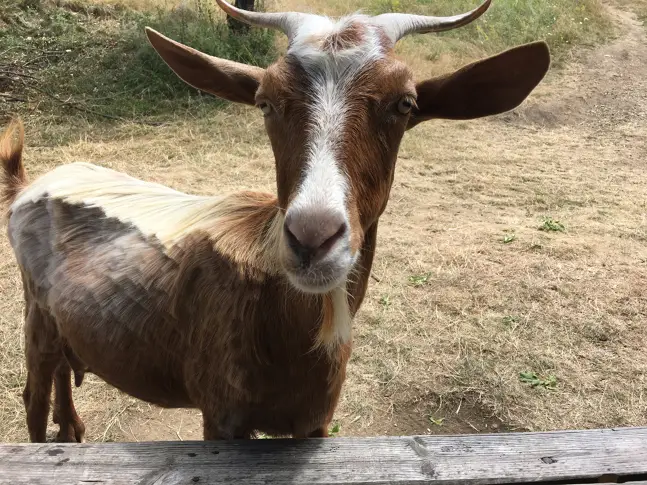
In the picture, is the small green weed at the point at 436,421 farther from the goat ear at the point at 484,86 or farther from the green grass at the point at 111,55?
the green grass at the point at 111,55

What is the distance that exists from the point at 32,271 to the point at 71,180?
506 mm

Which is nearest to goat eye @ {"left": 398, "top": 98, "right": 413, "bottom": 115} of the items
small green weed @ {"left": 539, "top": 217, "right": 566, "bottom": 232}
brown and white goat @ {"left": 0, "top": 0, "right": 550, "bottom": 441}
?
brown and white goat @ {"left": 0, "top": 0, "right": 550, "bottom": 441}

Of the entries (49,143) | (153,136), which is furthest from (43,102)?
(153,136)

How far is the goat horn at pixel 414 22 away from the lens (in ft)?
6.20

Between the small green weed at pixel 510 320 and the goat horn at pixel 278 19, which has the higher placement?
the goat horn at pixel 278 19

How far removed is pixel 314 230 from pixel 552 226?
4.63m

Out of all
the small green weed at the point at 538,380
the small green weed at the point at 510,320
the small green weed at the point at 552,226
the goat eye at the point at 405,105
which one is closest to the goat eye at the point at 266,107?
the goat eye at the point at 405,105

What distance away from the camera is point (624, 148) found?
751cm

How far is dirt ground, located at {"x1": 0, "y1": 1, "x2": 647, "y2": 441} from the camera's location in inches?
136

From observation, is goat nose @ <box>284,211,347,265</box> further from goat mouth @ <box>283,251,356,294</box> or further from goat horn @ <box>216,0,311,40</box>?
goat horn @ <box>216,0,311,40</box>

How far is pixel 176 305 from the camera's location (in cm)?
213

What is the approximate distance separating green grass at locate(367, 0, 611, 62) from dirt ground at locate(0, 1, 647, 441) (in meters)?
2.32

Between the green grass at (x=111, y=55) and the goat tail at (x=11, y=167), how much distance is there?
5009 mm

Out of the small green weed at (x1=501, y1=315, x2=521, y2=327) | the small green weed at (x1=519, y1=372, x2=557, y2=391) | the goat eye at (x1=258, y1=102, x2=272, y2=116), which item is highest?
the goat eye at (x1=258, y1=102, x2=272, y2=116)
